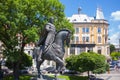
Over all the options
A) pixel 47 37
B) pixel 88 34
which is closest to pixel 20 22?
pixel 47 37

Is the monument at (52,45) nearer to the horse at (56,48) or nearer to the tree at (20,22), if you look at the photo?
the horse at (56,48)

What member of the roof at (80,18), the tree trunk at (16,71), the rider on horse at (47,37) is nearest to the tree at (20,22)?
the tree trunk at (16,71)

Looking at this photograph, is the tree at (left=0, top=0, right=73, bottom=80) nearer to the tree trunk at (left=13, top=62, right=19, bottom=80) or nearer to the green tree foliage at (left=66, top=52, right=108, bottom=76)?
the tree trunk at (left=13, top=62, right=19, bottom=80)

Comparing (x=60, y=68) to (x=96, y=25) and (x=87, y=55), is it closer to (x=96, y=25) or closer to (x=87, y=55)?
(x=87, y=55)

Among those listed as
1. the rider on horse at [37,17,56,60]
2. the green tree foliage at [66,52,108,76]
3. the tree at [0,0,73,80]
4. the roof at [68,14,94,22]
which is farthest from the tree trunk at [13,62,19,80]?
the roof at [68,14,94,22]

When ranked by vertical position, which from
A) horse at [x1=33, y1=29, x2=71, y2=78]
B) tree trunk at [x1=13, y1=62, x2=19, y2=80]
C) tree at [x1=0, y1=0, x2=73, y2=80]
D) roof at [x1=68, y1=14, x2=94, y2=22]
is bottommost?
tree trunk at [x1=13, y1=62, x2=19, y2=80]

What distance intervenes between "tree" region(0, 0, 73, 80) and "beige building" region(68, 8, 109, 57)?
4636 centimetres

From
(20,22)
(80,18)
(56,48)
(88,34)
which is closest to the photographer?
(56,48)

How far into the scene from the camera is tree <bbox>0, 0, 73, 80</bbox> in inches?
1337

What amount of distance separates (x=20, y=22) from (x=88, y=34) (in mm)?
51112

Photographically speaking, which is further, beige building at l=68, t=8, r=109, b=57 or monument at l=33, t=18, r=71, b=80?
beige building at l=68, t=8, r=109, b=57

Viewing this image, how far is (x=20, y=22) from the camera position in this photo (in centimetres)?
3403

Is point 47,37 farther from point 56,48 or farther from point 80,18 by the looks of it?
point 80,18

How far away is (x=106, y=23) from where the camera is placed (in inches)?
3342
